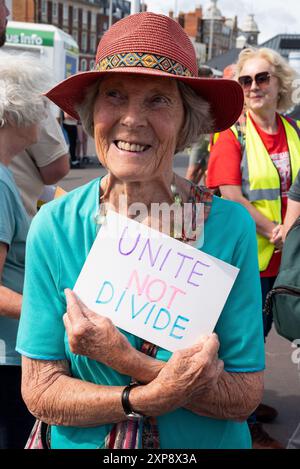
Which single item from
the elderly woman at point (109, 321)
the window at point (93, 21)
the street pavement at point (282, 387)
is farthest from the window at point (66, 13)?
the elderly woman at point (109, 321)

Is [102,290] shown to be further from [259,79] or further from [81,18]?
[81,18]

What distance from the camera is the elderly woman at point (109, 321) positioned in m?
1.28

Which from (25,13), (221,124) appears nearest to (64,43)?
(221,124)

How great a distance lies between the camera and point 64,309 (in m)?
1.34

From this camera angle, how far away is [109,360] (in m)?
1.23

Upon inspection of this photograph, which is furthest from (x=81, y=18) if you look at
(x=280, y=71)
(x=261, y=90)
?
(x=261, y=90)

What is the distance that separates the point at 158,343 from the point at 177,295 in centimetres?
11

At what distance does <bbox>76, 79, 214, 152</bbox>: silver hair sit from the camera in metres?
1.38

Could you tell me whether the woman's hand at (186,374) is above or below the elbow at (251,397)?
above

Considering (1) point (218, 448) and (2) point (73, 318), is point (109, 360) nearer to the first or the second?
(2) point (73, 318)

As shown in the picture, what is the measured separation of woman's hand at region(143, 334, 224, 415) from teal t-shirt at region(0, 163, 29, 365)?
82 centimetres

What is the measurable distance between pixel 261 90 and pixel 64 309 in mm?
2209

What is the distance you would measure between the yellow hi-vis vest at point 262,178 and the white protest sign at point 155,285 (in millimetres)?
1766

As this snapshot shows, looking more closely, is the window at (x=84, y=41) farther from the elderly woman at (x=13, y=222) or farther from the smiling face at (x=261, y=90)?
the elderly woman at (x=13, y=222)
